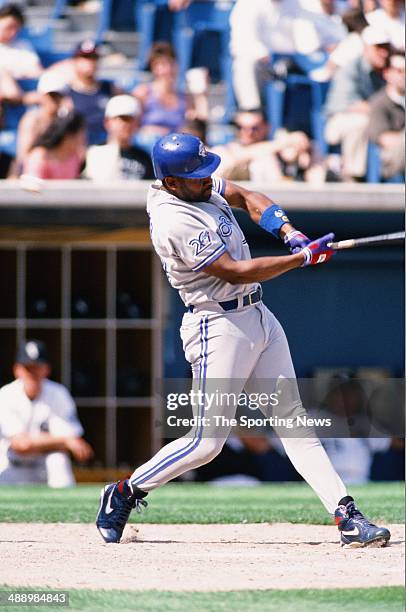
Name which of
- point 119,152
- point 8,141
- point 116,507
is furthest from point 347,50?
point 116,507

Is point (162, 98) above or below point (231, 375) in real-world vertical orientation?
above

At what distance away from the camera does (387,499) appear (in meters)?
6.23

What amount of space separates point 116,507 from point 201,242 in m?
1.09

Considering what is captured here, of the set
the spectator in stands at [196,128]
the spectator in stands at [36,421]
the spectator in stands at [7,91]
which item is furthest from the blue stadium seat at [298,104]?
the spectator in stands at [36,421]

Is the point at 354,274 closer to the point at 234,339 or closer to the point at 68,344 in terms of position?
the point at 68,344

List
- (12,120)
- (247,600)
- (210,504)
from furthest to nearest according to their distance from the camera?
(12,120) < (210,504) < (247,600)

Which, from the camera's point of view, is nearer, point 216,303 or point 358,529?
point 358,529

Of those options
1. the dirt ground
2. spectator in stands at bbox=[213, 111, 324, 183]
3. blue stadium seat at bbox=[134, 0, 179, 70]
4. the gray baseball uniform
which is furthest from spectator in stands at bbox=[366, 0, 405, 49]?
the gray baseball uniform

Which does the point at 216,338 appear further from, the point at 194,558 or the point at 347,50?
the point at 347,50

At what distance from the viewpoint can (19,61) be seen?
9.65 meters

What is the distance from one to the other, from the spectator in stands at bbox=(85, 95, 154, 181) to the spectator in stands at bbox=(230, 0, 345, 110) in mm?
1079

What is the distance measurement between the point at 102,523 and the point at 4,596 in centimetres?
119

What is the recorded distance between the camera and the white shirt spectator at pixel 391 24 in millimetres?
10055

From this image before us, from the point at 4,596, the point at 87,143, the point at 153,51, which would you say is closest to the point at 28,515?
the point at 4,596
